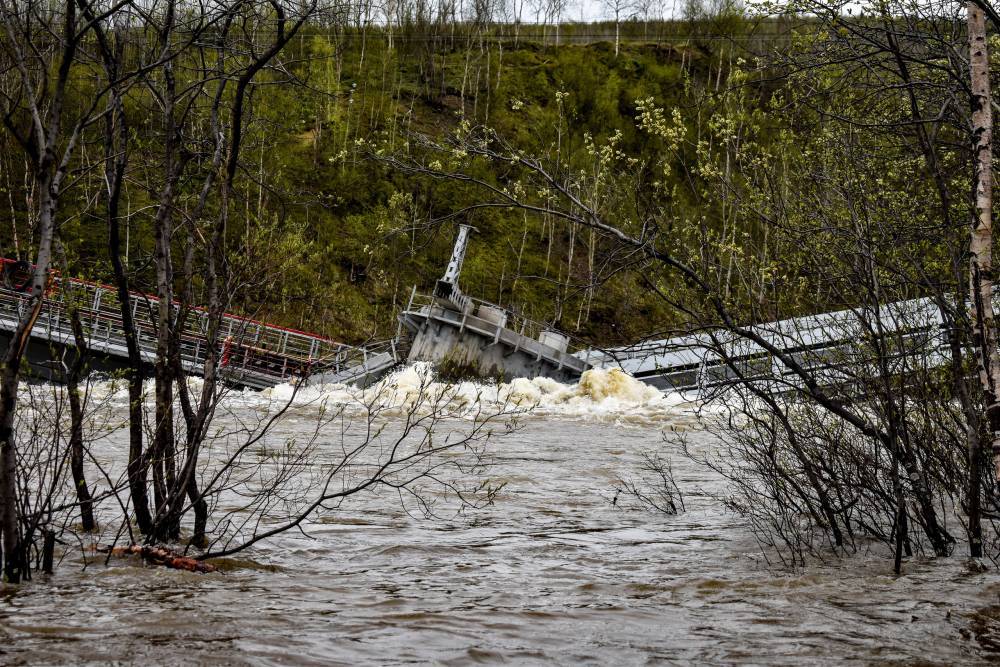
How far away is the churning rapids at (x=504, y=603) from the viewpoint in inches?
179

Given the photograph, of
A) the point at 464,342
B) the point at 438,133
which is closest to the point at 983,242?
the point at 464,342

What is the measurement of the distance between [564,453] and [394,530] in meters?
6.87

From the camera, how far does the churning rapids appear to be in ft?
14.9

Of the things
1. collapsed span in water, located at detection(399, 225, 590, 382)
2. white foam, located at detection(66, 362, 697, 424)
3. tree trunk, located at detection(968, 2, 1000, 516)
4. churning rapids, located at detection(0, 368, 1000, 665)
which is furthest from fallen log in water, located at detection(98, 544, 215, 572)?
collapsed span in water, located at detection(399, 225, 590, 382)

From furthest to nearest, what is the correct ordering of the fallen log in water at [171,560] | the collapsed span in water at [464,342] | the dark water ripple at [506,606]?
the collapsed span in water at [464,342]
the fallen log in water at [171,560]
the dark water ripple at [506,606]

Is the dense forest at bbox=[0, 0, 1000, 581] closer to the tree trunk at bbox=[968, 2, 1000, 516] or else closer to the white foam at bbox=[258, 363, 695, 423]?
the tree trunk at bbox=[968, 2, 1000, 516]

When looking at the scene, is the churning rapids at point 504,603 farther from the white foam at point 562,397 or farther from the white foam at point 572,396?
the white foam at point 572,396

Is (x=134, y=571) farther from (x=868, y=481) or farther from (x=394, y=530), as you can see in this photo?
(x=868, y=481)

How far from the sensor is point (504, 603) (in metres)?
5.67

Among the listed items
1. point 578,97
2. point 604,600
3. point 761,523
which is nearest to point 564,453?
point 761,523

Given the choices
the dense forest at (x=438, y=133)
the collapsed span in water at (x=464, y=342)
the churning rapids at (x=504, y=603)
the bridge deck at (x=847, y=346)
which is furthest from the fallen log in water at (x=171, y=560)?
the collapsed span in water at (x=464, y=342)

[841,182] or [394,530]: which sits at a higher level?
[841,182]

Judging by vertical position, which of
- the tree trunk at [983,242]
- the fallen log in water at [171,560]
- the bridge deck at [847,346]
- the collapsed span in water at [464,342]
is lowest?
the collapsed span in water at [464,342]

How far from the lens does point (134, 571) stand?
5.90 m
